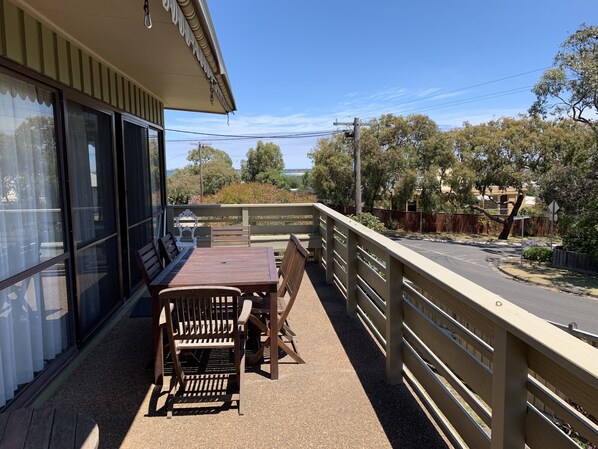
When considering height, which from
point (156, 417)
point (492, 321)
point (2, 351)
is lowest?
point (156, 417)

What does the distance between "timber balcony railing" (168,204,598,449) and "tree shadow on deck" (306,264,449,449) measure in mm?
79

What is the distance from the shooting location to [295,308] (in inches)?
164

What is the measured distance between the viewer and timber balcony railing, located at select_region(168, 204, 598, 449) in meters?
1.11

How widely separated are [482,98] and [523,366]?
144 feet

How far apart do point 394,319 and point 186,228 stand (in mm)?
4611

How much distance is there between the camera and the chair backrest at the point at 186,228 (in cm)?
638

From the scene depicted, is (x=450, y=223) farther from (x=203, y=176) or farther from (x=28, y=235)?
(x=28, y=235)

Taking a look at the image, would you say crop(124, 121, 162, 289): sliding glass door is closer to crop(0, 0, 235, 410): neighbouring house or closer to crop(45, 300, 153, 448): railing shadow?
crop(0, 0, 235, 410): neighbouring house

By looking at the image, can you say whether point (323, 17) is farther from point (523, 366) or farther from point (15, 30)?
point (523, 366)

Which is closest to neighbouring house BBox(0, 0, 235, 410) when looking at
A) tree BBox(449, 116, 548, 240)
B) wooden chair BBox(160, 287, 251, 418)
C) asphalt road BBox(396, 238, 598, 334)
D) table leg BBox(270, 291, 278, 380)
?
wooden chair BBox(160, 287, 251, 418)

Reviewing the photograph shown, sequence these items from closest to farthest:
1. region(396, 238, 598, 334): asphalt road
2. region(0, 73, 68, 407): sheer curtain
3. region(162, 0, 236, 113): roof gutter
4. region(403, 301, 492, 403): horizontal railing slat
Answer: region(403, 301, 492, 403): horizontal railing slat → region(162, 0, 236, 113): roof gutter → region(0, 73, 68, 407): sheer curtain → region(396, 238, 598, 334): asphalt road

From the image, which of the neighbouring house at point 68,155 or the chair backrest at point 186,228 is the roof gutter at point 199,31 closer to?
the neighbouring house at point 68,155

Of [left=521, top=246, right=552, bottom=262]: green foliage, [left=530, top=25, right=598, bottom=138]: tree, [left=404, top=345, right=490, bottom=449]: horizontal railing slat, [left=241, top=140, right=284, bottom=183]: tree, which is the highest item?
[left=530, top=25, right=598, bottom=138]: tree

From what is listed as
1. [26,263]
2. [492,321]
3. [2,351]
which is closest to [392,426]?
[492,321]
